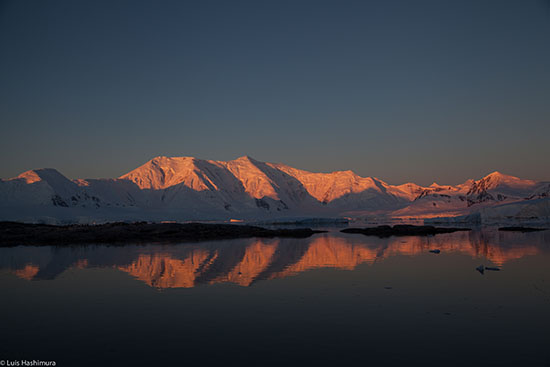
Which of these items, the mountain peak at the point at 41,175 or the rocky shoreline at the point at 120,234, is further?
the mountain peak at the point at 41,175

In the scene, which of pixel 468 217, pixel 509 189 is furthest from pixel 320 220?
pixel 509 189

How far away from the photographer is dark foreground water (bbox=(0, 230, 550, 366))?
9.63 meters

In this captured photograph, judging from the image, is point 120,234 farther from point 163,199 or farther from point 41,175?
point 163,199

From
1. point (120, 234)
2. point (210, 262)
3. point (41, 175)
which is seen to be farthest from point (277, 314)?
point (41, 175)

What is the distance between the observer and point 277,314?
1310 cm

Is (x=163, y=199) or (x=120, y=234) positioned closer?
(x=120, y=234)

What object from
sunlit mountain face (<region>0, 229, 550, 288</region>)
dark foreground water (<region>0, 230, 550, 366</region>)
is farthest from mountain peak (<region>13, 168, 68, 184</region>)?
dark foreground water (<region>0, 230, 550, 366</region>)

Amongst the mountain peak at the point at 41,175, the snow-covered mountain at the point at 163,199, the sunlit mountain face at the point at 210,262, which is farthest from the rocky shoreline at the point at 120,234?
the mountain peak at the point at 41,175

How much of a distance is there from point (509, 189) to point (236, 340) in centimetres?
15552

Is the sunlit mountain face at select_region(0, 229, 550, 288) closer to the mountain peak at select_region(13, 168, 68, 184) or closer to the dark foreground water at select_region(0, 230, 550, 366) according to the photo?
the dark foreground water at select_region(0, 230, 550, 366)

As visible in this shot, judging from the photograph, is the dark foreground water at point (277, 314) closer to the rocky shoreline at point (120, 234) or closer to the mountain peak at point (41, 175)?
the rocky shoreline at point (120, 234)

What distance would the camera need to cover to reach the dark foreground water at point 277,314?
9.63 meters

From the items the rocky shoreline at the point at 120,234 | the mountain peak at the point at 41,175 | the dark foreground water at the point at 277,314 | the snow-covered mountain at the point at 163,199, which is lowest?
the dark foreground water at the point at 277,314

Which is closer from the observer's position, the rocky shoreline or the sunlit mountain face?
the sunlit mountain face
